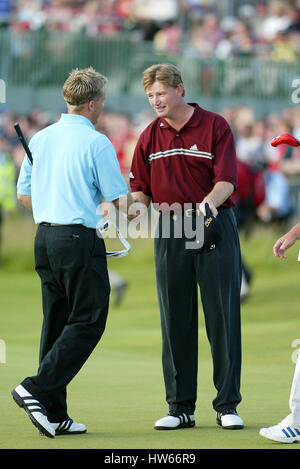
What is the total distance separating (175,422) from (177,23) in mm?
19098

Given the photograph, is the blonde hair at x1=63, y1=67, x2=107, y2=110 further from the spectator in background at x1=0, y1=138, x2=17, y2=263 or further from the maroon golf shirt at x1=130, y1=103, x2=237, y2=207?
the spectator in background at x1=0, y1=138, x2=17, y2=263

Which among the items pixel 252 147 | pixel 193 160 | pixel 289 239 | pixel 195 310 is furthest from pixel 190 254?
pixel 252 147

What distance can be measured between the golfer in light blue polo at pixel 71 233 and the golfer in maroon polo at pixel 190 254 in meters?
0.57

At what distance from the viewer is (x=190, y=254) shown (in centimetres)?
671

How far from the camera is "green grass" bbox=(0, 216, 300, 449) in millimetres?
6215

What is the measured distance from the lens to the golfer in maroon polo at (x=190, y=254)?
6652 mm

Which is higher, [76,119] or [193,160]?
[76,119]

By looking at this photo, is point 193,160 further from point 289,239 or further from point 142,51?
point 142,51

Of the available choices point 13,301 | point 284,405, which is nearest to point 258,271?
point 13,301

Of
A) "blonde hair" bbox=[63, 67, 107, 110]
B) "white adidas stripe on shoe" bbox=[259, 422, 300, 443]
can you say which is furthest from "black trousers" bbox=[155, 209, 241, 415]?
"blonde hair" bbox=[63, 67, 107, 110]

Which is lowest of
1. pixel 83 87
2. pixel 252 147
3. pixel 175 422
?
pixel 175 422

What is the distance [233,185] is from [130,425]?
171 cm

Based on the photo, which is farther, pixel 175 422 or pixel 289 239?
pixel 175 422

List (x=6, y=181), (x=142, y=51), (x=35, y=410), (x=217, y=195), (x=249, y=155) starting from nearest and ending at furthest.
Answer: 1. (x=35, y=410)
2. (x=217, y=195)
3. (x=6, y=181)
4. (x=249, y=155)
5. (x=142, y=51)
